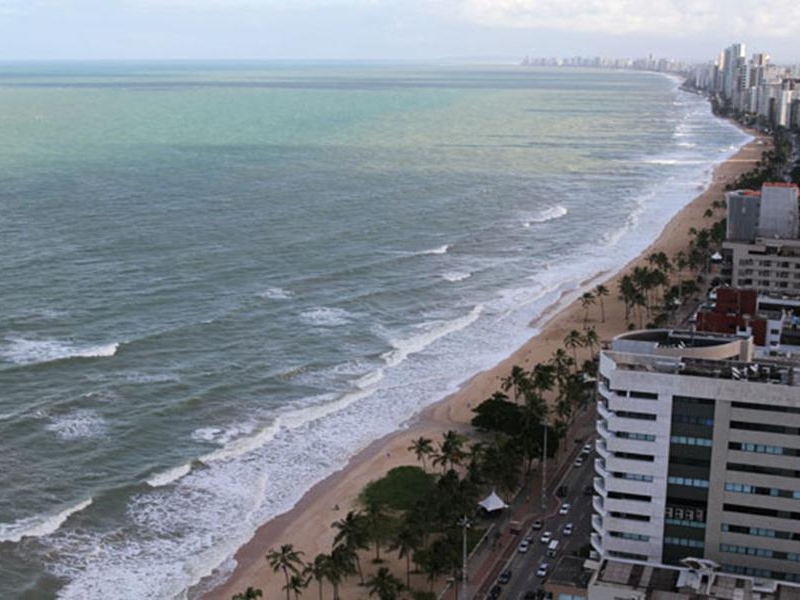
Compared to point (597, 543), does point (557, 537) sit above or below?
below

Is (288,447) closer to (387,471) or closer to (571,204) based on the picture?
(387,471)

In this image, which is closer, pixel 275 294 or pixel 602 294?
pixel 275 294

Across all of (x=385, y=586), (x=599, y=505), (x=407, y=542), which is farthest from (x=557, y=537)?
(x=385, y=586)

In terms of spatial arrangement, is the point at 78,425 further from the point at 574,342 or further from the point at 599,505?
the point at 574,342

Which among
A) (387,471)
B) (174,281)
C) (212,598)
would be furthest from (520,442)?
(174,281)

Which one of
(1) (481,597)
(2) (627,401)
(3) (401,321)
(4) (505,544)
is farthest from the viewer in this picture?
(3) (401,321)

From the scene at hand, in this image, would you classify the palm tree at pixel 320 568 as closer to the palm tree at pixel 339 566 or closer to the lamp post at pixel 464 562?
the palm tree at pixel 339 566

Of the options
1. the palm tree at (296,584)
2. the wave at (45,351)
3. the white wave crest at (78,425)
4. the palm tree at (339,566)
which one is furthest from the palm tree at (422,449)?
the wave at (45,351)
